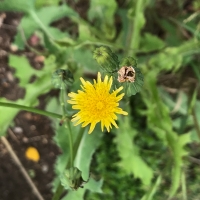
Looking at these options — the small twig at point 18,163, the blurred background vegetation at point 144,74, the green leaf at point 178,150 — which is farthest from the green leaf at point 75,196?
the small twig at point 18,163

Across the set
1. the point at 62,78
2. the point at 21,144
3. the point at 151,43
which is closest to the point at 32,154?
the point at 21,144

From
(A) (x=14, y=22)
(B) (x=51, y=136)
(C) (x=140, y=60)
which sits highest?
(A) (x=14, y=22)

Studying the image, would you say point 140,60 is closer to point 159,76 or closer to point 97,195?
point 159,76

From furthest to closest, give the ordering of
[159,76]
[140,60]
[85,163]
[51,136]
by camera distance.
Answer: [51,136]
[159,76]
[140,60]
[85,163]

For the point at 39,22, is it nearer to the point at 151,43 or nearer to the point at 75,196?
the point at 151,43

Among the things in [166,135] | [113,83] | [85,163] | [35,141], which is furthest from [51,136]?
[113,83]

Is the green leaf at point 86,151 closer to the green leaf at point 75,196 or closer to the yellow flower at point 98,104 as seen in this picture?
the green leaf at point 75,196
